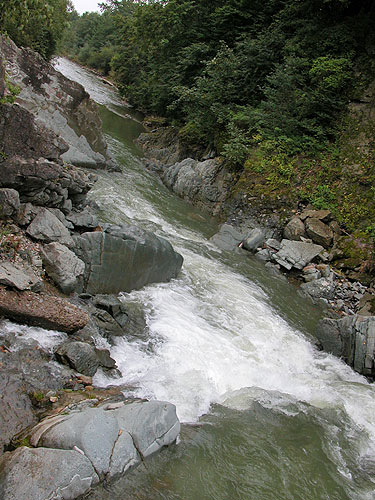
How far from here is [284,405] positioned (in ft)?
19.1

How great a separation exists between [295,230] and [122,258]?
7234mm

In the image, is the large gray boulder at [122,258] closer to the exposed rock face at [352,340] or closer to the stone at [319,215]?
the exposed rock face at [352,340]

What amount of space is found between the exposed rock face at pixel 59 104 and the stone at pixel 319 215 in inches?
316

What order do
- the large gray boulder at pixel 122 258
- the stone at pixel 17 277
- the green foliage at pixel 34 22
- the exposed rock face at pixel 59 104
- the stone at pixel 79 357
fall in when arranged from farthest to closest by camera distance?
1. the exposed rock face at pixel 59 104
2. the large gray boulder at pixel 122 258
3. the green foliage at pixel 34 22
4. the stone at pixel 17 277
5. the stone at pixel 79 357

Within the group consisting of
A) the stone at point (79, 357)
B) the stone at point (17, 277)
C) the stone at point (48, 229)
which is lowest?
the stone at point (79, 357)

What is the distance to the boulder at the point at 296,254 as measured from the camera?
11570 millimetres

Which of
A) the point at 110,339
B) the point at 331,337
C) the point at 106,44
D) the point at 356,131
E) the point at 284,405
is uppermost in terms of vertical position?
the point at 106,44

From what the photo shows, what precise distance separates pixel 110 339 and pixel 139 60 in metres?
34.0

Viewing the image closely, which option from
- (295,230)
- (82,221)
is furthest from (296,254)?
(82,221)

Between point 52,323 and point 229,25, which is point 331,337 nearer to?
point 52,323

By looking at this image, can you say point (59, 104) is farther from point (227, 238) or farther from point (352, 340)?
point (352, 340)

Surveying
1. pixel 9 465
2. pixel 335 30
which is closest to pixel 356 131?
pixel 335 30

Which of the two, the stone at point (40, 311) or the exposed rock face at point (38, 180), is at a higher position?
the exposed rock face at point (38, 180)

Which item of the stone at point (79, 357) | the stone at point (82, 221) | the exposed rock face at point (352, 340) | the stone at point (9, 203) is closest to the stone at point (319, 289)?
the exposed rock face at point (352, 340)
